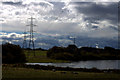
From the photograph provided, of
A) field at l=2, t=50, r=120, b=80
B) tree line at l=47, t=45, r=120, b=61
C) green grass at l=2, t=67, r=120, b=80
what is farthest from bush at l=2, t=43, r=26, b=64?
green grass at l=2, t=67, r=120, b=80

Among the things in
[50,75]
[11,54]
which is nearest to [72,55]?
[11,54]

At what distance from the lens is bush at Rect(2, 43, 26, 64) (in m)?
53.5

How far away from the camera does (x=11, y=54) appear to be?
5494 centimetres

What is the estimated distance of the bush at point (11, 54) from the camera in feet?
176

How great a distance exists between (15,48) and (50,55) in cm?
3314

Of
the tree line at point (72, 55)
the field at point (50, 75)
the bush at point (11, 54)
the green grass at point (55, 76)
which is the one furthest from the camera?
the tree line at point (72, 55)

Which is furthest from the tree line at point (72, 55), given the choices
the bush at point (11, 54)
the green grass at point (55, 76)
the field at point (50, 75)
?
the green grass at point (55, 76)

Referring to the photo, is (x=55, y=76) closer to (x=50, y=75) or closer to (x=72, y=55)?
(x=50, y=75)

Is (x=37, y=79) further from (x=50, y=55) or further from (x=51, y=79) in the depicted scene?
(x=50, y=55)

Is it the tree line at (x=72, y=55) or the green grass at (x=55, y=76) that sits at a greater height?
the green grass at (x=55, y=76)

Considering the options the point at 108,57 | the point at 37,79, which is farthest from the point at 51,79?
the point at 108,57

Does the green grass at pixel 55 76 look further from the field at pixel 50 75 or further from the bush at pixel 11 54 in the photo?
the bush at pixel 11 54

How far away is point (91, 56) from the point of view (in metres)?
91.8

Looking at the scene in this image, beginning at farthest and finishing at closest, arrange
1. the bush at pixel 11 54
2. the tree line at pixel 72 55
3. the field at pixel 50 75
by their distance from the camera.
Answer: the tree line at pixel 72 55 → the bush at pixel 11 54 → the field at pixel 50 75
